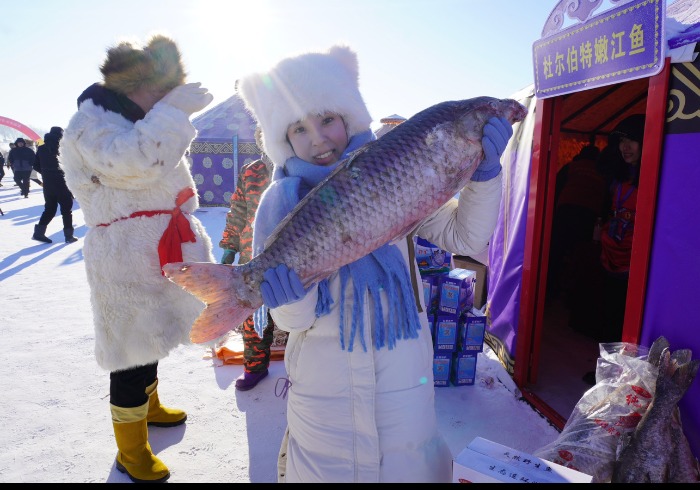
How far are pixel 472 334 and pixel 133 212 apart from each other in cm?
287

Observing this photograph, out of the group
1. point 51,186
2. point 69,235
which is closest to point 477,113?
point 51,186

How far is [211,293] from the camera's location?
1304 mm

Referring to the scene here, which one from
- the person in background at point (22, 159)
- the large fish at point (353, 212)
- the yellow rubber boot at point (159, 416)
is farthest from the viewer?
the person in background at point (22, 159)

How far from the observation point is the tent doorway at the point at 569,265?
230 centimetres

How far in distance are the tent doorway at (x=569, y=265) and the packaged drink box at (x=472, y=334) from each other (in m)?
0.32

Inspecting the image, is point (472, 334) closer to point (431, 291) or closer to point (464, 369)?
point (464, 369)

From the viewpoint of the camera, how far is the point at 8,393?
132 inches

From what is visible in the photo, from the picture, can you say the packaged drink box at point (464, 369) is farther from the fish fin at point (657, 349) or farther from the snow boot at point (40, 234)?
the snow boot at point (40, 234)

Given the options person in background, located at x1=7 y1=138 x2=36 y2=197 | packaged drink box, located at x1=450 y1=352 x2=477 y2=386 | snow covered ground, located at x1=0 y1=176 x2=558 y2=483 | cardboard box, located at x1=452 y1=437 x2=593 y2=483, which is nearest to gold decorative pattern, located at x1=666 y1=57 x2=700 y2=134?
cardboard box, located at x1=452 y1=437 x2=593 y2=483

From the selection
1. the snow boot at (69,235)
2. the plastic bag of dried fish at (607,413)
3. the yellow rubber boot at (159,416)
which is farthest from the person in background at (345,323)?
the snow boot at (69,235)

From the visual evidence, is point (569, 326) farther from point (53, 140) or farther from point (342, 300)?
point (53, 140)

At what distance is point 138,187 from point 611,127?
281 inches

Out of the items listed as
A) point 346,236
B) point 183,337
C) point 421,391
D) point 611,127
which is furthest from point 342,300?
point 611,127

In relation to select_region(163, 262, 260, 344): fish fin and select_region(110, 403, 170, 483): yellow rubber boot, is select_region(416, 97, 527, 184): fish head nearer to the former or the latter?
select_region(163, 262, 260, 344): fish fin
